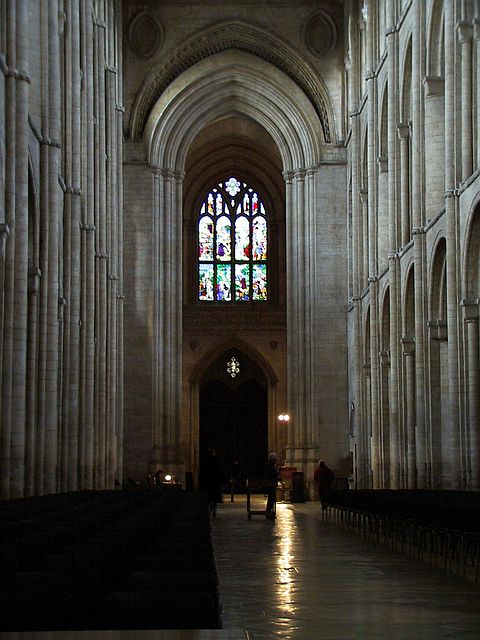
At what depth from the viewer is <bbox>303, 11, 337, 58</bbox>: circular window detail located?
43812 millimetres

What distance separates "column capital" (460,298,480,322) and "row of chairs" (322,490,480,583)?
4.49 m

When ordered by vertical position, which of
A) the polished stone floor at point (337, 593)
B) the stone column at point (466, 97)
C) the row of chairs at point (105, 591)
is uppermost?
the stone column at point (466, 97)

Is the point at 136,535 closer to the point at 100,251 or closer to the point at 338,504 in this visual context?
the point at 338,504

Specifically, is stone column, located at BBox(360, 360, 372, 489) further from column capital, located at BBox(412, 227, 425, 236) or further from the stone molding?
column capital, located at BBox(412, 227, 425, 236)

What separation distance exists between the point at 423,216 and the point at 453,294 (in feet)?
16.3

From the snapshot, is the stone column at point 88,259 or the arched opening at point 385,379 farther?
the arched opening at point 385,379

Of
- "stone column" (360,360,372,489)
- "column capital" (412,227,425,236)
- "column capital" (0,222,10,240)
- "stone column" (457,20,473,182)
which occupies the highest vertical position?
"stone column" (457,20,473,182)

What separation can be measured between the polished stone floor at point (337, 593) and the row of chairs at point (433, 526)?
0.45m

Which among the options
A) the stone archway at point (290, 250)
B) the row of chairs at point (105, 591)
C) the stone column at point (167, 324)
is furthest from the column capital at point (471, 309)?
the stone column at point (167, 324)

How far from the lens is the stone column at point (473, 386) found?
2384 cm

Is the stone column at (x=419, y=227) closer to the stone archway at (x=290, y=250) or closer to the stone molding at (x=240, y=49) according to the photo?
the stone archway at (x=290, y=250)

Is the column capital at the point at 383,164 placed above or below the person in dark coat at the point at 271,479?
above

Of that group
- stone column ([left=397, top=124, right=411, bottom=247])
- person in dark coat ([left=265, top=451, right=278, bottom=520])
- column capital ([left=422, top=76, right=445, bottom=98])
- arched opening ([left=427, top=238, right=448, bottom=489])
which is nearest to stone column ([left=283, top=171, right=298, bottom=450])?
stone column ([left=397, top=124, right=411, bottom=247])

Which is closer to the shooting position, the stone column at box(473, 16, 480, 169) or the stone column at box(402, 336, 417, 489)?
the stone column at box(473, 16, 480, 169)
